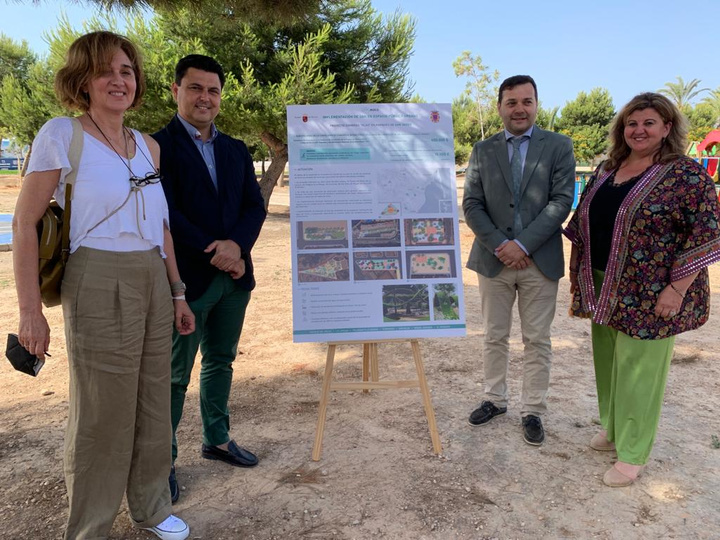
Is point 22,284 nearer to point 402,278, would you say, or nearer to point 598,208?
point 402,278

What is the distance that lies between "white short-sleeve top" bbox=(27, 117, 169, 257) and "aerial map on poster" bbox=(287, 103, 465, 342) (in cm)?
102

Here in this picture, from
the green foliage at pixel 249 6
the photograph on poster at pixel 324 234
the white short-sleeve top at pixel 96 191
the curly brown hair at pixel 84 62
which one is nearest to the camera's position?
the white short-sleeve top at pixel 96 191

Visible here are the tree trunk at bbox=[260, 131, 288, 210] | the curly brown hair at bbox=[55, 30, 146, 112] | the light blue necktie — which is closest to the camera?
the curly brown hair at bbox=[55, 30, 146, 112]

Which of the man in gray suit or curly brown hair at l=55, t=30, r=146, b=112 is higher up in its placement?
curly brown hair at l=55, t=30, r=146, b=112

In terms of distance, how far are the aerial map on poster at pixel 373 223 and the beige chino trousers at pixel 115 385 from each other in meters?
0.90

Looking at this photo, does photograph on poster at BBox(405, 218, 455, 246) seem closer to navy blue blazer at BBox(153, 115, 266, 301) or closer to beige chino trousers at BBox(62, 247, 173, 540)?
navy blue blazer at BBox(153, 115, 266, 301)

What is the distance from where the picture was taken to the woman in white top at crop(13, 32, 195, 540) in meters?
1.88

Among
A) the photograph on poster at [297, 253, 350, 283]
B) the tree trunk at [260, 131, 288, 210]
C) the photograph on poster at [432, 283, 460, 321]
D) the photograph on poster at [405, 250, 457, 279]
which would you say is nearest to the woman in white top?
the photograph on poster at [297, 253, 350, 283]

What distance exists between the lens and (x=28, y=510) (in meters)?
2.44

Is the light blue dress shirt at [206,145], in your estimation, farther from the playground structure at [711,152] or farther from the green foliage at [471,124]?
the green foliage at [471,124]

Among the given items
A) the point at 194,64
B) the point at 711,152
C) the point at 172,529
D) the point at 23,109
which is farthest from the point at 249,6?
the point at 711,152

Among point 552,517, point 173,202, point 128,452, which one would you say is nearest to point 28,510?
point 128,452

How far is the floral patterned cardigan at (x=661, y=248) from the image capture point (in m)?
2.52

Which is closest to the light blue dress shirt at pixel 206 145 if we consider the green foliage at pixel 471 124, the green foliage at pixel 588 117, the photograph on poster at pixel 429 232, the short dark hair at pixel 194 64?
the short dark hair at pixel 194 64
